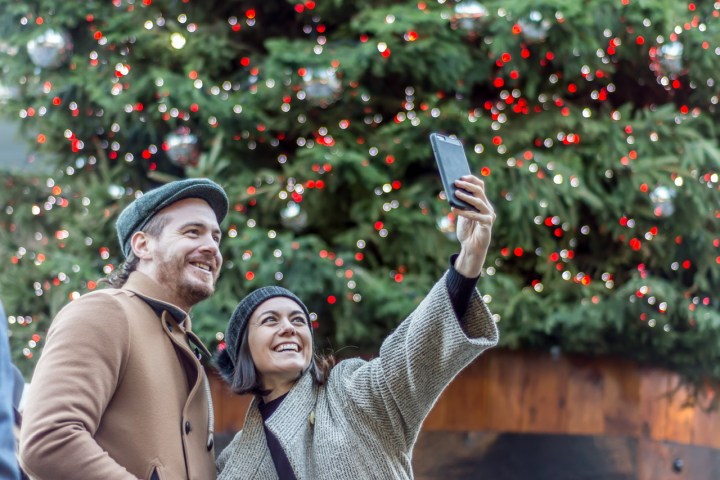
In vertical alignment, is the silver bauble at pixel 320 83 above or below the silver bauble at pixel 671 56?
above

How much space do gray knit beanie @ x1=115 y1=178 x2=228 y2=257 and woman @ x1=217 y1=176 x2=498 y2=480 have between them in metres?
0.34

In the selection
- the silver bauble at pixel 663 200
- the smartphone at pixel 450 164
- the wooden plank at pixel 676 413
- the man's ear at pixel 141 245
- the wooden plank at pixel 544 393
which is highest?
the smartphone at pixel 450 164

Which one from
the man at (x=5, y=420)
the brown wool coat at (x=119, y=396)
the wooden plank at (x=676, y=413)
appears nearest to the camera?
the man at (x=5, y=420)

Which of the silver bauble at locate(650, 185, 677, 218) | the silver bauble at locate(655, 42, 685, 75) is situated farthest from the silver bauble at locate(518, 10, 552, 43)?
the silver bauble at locate(650, 185, 677, 218)

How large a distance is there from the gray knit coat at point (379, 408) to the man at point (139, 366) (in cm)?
22

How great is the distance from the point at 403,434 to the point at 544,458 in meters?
4.64

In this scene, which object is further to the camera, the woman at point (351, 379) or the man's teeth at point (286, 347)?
the man's teeth at point (286, 347)

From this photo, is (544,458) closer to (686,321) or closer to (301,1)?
(686,321)

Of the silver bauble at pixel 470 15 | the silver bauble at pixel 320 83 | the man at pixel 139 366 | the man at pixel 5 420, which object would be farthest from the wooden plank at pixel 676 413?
the man at pixel 5 420

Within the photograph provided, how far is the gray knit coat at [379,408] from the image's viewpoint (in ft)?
10.3

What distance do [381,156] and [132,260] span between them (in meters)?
4.08

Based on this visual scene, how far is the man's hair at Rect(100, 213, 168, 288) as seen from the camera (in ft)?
11.2

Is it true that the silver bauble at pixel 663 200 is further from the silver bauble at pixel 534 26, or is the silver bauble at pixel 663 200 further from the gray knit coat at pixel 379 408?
the gray knit coat at pixel 379 408

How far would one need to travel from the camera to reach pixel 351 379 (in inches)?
133
